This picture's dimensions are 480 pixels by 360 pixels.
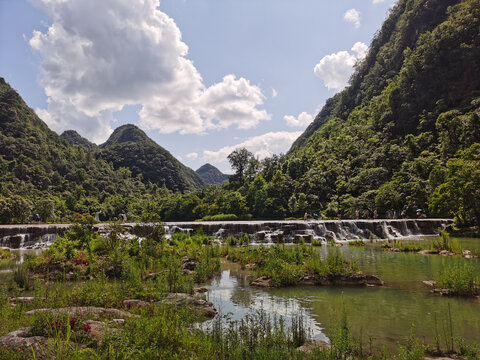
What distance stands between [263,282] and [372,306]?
419 centimetres

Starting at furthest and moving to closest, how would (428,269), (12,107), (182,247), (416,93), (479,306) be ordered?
(12,107) < (416,93) < (182,247) < (428,269) < (479,306)

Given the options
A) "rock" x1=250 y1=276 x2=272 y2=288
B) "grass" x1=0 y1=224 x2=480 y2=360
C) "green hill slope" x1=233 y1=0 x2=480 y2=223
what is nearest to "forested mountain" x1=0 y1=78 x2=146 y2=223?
"green hill slope" x1=233 y1=0 x2=480 y2=223

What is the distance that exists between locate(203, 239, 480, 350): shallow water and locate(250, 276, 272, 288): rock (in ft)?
1.14

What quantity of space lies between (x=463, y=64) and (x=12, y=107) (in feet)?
382

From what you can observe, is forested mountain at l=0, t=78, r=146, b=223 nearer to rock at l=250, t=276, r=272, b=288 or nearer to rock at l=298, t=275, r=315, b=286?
rock at l=250, t=276, r=272, b=288

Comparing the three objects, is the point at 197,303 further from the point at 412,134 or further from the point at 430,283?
the point at 412,134

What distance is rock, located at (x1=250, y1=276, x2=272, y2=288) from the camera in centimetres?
1188

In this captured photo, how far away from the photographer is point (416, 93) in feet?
212

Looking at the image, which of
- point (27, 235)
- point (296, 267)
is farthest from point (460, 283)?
point (27, 235)

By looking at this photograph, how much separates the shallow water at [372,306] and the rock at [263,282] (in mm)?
348

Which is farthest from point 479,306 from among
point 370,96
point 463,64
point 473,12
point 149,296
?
point 370,96

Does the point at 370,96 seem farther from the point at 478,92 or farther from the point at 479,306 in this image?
the point at 479,306

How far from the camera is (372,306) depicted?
30.1 ft

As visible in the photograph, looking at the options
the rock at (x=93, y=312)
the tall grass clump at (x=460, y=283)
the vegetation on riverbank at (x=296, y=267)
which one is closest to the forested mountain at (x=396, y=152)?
the vegetation on riverbank at (x=296, y=267)
